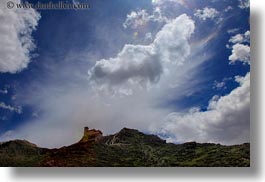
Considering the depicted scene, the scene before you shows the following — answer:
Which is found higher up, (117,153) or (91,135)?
(91,135)

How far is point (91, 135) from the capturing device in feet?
14.6

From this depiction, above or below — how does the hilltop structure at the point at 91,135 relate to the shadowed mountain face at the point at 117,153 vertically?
above

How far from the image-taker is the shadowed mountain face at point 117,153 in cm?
438

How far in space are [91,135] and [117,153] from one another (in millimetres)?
263

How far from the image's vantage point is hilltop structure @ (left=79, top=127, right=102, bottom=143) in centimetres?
445

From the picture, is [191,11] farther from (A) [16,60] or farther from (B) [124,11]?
(A) [16,60]

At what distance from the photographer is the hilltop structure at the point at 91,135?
4445 mm

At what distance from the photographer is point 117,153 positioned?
4441 mm

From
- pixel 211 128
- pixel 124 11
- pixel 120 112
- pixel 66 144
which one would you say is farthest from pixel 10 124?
pixel 211 128

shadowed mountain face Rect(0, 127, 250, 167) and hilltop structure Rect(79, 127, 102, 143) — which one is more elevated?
hilltop structure Rect(79, 127, 102, 143)

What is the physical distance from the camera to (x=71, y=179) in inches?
174

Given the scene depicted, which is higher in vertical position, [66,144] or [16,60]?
[16,60]

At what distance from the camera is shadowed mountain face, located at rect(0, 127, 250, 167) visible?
14.4 ft

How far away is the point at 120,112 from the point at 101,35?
0.66m
